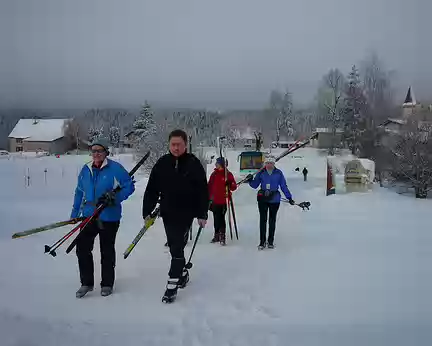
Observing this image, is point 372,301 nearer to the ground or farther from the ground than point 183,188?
nearer to the ground

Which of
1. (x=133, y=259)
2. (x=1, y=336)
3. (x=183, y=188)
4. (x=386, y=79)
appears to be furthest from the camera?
(x=386, y=79)

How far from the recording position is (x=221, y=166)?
7676 millimetres

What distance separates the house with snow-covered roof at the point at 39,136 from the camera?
7788 centimetres

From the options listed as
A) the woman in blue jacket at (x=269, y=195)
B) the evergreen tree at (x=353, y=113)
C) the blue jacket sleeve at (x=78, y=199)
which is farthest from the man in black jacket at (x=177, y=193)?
the evergreen tree at (x=353, y=113)

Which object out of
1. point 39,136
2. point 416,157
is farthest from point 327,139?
point 39,136

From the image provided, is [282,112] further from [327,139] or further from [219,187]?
[219,187]

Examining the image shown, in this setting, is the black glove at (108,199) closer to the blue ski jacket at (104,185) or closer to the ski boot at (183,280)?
the blue ski jacket at (104,185)

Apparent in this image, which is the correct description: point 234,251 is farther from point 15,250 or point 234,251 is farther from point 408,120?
point 408,120

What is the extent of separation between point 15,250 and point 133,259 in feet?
6.68

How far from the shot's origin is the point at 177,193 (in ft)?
14.5

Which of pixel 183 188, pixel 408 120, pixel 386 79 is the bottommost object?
pixel 183 188

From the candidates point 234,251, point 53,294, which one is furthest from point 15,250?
point 234,251

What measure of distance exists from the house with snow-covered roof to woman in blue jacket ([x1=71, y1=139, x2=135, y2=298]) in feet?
249

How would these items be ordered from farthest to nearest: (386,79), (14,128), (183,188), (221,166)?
(14,128), (386,79), (221,166), (183,188)
